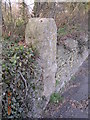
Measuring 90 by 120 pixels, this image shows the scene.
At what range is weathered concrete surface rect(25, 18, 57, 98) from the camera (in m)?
4.78

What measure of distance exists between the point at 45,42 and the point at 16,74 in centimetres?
129

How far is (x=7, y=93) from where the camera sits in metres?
3.66

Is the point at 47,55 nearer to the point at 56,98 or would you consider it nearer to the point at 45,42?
the point at 45,42

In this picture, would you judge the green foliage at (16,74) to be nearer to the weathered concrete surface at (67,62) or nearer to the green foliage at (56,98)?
the green foliage at (56,98)

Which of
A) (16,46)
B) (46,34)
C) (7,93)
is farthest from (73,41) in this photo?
(7,93)

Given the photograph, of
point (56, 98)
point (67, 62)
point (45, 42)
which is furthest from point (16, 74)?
point (67, 62)

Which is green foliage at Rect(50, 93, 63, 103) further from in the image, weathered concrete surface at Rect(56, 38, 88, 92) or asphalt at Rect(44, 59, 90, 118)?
weathered concrete surface at Rect(56, 38, 88, 92)

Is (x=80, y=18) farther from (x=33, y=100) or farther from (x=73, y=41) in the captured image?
(x=33, y=100)

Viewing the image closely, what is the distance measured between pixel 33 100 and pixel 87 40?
4881 mm

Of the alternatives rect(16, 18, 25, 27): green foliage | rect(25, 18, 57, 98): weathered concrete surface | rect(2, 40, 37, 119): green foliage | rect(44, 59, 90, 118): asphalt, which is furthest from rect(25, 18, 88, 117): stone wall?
rect(16, 18, 25, 27): green foliage

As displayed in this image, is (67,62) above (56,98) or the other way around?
above

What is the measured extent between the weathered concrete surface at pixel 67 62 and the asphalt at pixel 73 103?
211mm

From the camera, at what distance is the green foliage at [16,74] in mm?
3662

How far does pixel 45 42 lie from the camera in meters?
4.89
